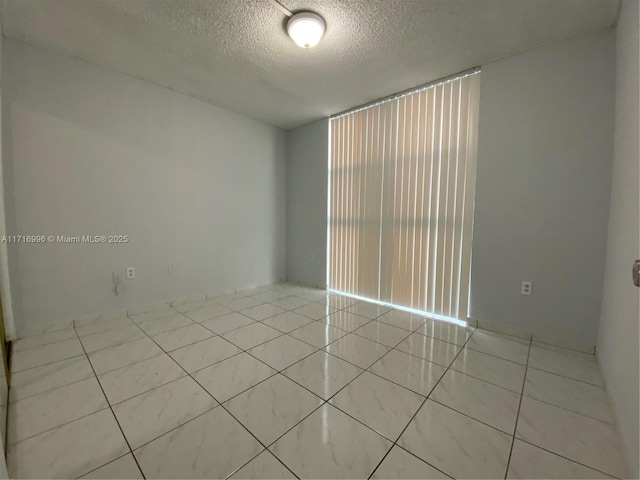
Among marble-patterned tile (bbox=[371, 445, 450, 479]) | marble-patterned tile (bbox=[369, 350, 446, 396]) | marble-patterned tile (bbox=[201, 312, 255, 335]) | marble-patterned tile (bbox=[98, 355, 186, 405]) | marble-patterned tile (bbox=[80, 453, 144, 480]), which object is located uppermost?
marble-patterned tile (bbox=[201, 312, 255, 335])

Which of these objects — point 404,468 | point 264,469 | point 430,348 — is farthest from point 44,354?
point 430,348

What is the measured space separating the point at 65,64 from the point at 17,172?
1.09 m

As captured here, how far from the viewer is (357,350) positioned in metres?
2.04

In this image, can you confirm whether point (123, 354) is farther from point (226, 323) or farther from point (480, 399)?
point (480, 399)

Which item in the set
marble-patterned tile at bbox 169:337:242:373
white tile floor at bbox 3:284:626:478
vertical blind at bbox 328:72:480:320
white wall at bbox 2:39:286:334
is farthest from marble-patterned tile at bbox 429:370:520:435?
white wall at bbox 2:39:286:334

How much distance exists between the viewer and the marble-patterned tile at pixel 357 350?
1895 millimetres

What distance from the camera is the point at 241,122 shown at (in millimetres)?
3600

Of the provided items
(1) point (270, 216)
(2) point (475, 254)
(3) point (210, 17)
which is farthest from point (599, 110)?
(1) point (270, 216)

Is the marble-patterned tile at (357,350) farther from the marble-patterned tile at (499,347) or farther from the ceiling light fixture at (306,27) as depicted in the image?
the ceiling light fixture at (306,27)

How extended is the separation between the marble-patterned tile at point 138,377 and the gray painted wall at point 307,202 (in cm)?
241

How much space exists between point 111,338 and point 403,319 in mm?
2858

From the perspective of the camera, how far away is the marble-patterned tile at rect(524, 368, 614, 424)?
1.40 meters

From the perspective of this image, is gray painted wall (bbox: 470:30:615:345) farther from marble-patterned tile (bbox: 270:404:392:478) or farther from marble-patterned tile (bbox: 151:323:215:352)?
marble-patterned tile (bbox: 151:323:215:352)

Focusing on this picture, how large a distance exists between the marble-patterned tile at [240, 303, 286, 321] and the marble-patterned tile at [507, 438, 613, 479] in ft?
7.22
